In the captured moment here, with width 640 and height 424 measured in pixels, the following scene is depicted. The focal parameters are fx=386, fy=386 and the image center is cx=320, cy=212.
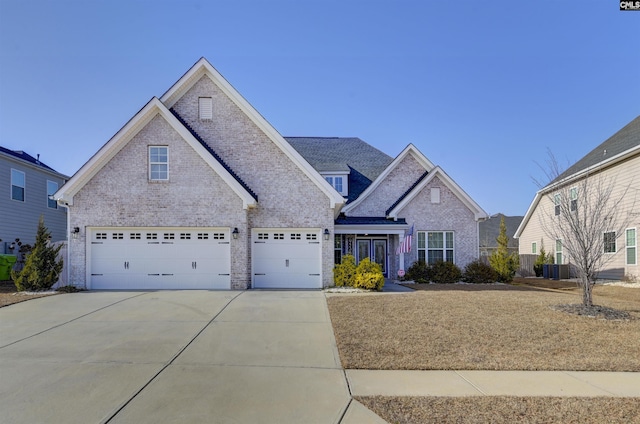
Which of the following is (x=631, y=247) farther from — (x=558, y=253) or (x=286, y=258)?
(x=286, y=258)

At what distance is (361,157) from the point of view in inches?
958

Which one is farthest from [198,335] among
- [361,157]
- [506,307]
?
[361,157]

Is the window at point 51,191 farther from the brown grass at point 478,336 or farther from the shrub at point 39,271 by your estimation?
the brown grass at point 478,336

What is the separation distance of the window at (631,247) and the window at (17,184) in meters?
30.9

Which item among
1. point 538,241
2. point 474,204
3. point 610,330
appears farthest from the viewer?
point 538,241

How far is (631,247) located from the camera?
1792 centimetres

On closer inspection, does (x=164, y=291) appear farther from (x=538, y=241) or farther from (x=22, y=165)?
(x=538, y=241)

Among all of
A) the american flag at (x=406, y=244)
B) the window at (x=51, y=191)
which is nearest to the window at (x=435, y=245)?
the american flag at (x=406, y=244)

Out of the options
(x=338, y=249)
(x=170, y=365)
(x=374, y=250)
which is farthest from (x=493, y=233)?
(x=170, y=365)

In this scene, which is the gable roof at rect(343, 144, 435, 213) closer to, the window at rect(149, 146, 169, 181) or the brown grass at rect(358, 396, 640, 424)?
the window at rect(149, 146, 169, 181)

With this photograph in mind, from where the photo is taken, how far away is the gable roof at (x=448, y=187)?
19562mm

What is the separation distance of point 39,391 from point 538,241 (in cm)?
2843

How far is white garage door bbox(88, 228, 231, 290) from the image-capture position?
1422cm

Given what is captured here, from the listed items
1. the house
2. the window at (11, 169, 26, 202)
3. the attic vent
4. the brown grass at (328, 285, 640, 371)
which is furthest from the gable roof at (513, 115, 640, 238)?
the window at (11, 169, 26, 202)
